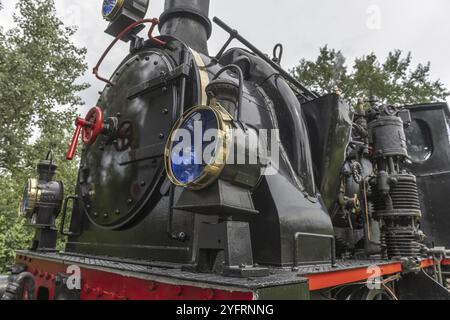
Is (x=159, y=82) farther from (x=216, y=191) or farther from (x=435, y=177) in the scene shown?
(x=435, y=177)

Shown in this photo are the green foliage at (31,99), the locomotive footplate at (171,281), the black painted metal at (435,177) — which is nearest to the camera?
the locomotive footplate at (171,281)

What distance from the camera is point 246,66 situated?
2514 mm

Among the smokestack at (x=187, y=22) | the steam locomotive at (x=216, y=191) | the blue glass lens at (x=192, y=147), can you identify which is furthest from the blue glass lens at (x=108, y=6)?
the blue glass lens at (x=192, y=147)

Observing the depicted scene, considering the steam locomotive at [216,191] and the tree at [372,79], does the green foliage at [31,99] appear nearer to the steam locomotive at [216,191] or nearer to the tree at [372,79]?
the steam locomotive at [216,191]

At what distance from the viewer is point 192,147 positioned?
1460 millimetres

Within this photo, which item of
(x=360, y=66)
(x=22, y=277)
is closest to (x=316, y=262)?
(x=22, y=277)

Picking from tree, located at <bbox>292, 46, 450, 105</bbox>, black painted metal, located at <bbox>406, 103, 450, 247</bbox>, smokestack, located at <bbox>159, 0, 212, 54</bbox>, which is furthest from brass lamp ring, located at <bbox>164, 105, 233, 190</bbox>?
tree, located at <bbox>292, 46, 450, 105</bbox>

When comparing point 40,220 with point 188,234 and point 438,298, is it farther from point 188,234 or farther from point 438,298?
point 438,298

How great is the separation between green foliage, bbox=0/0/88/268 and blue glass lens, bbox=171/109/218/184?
610cm

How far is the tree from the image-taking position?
15641 mm

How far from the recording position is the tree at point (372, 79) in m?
15.6

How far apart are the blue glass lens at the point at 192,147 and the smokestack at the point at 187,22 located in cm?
149

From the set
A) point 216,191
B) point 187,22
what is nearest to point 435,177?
point 187,22
